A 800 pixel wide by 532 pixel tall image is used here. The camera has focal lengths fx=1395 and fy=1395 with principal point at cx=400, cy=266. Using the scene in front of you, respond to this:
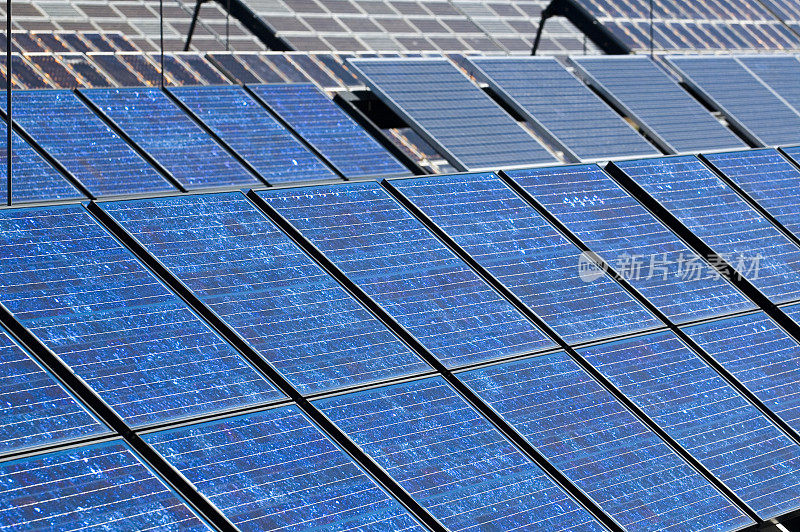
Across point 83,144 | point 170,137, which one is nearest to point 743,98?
point 170,137

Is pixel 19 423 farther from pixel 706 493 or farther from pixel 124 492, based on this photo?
pixel 706 493

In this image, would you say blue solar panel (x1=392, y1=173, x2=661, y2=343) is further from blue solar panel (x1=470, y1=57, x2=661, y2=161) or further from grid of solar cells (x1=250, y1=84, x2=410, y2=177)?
blue solar panel (x1=470, y1=57, x2=661, y2=161)

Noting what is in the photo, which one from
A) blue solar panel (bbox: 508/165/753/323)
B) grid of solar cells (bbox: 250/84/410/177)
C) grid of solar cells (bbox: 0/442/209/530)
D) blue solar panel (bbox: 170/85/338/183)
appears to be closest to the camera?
grid of solar cells (bbox: 0/442/209/530)

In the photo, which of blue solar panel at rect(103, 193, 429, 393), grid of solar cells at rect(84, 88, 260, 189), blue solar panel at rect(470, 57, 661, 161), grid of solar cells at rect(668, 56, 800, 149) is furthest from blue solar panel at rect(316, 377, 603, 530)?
grid of solar cells at rect(668, 56, 800, 149)

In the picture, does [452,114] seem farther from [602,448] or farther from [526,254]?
[602,448]

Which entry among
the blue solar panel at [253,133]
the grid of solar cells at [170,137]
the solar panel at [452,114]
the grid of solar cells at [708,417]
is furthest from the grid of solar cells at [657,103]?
the grid of solar cells at [708,417]
